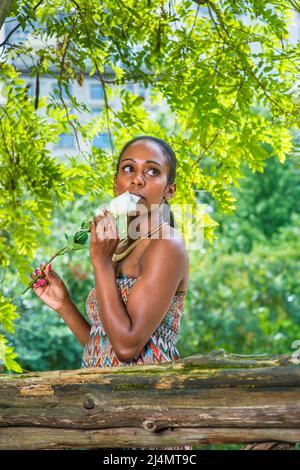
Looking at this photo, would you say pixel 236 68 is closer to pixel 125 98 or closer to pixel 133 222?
pixel 125 98

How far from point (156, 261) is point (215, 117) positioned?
1661 millimetres

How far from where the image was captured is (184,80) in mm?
3832

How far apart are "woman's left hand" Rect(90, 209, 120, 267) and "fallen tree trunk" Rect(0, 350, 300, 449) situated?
33 cm

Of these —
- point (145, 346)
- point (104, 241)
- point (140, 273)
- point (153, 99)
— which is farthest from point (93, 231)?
point (153, 99)

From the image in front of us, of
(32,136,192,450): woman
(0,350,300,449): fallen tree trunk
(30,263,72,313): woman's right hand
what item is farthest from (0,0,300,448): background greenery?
(0,350,300,449): fallen tree trunk

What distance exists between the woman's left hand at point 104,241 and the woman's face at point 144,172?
171 millimetres

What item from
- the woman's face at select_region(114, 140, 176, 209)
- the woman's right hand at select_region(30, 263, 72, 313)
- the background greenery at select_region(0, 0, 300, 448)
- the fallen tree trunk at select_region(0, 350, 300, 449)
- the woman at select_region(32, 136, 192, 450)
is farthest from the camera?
the background greenery at select_region(0, 0, 300, 448)

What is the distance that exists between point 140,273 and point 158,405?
472 millimetres

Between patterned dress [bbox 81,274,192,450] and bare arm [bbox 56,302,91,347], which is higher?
bare arm [bbox 56,302,91,347]

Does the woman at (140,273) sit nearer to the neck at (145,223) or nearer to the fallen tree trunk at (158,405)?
the neck at (145,223)

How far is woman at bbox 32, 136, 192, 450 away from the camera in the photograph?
2.14 m

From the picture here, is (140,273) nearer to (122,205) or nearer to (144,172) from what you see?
(122,205)

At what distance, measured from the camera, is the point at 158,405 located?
6.31 ft

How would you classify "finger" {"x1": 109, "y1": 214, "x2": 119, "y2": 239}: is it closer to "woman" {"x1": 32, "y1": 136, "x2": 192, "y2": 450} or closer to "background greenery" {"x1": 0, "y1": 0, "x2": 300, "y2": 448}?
"woman" {"x1": 32, "y1": 136, "x2": 192, "y2": 450}
